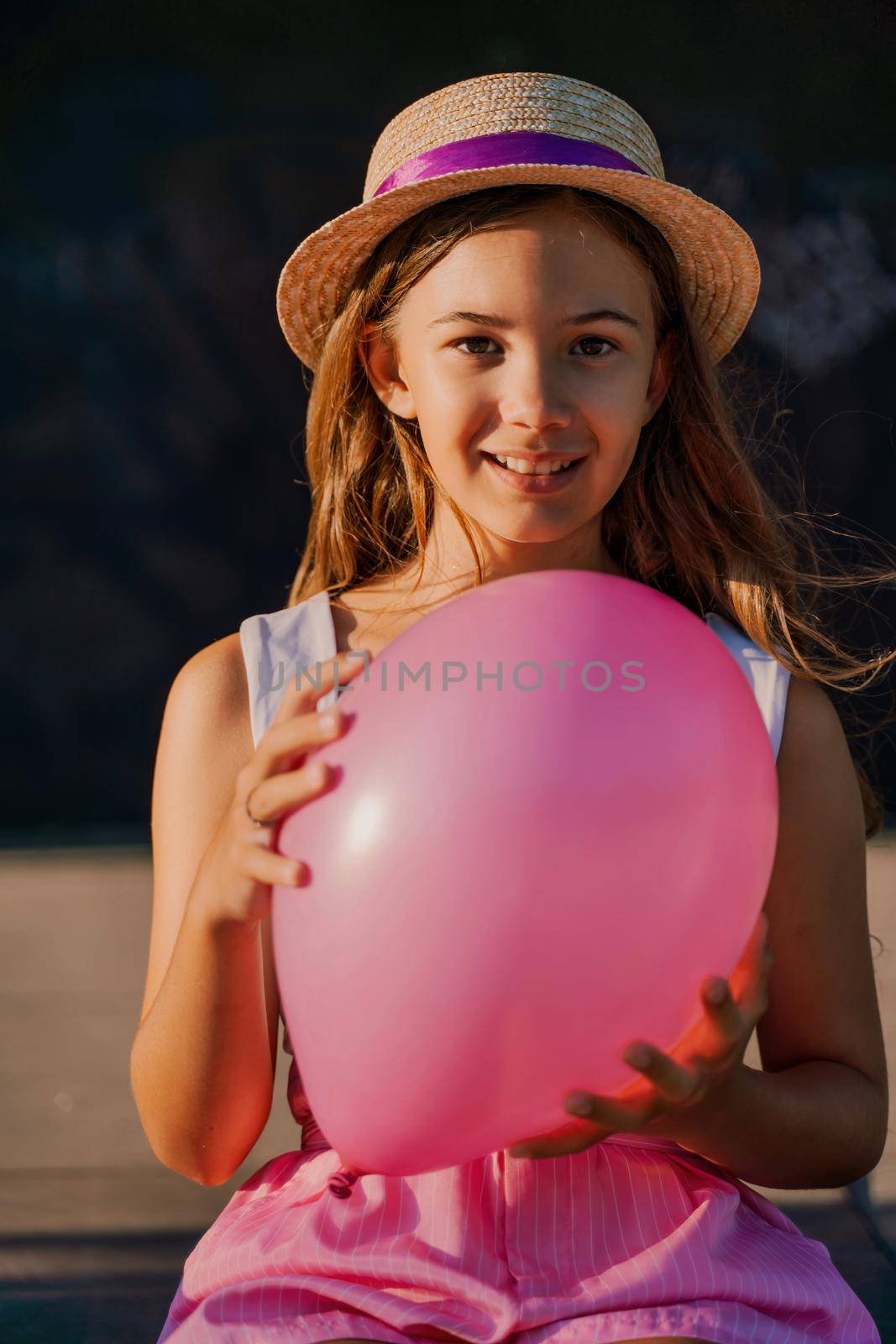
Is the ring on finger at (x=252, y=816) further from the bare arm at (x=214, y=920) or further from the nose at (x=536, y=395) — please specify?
the nose at (x=536, y=395)

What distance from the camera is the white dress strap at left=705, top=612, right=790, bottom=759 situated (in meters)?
1.72

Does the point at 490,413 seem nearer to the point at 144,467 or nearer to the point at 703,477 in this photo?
the point at 703,477

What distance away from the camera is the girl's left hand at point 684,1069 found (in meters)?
1.18

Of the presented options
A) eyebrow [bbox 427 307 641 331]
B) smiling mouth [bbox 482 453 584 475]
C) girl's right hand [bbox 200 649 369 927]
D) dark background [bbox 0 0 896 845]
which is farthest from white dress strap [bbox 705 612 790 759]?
dark background [bbox 0 0 896 845]

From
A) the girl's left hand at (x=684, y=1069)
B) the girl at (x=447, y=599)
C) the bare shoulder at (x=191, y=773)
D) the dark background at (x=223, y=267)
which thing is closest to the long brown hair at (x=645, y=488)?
the girl at (x=447, y=599)

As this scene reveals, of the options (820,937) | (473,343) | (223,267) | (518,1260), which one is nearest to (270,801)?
(518,1260)

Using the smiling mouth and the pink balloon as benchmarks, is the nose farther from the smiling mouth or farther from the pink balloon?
the pink balloon

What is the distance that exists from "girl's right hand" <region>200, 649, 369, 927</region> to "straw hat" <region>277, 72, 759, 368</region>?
626mm

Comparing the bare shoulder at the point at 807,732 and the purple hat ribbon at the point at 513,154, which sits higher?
the purple hat ribbon at the point at 513,154

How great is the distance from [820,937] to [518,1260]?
0.52 metres

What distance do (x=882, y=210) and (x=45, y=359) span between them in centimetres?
208

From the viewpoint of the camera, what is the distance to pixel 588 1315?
134 centimetres

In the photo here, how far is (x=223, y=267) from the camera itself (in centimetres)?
359

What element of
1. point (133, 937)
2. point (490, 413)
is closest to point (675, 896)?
point (490, 413)
